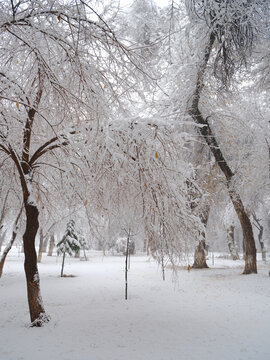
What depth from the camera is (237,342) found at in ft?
15.1

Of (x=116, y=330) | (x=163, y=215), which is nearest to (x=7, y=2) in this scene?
(x=163, y=215)

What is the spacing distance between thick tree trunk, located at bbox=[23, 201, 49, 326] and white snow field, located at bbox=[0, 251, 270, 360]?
241 millimetres

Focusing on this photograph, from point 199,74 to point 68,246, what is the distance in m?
11.4

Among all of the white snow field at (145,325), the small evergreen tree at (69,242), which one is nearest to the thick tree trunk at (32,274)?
the white snow field at (145,325)

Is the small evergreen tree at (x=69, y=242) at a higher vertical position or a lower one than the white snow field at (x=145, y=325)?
higher

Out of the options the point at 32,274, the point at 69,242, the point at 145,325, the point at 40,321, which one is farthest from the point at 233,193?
the point at 69,242

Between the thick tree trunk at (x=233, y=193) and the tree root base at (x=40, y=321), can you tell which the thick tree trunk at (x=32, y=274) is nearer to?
the tree root base at (x=40, y=321)

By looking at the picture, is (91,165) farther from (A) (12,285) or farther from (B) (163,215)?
(A) (12,285)

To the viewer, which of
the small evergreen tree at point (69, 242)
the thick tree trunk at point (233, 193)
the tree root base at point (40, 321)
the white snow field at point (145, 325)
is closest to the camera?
the white snow field at point (145, 325)

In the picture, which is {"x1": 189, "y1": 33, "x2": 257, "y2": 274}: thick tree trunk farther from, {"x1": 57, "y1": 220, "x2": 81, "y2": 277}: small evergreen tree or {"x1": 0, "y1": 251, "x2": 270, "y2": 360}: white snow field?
{"x1": 57, "y1": 220, "x2": 81, "y2": 277}: small evergreen tree

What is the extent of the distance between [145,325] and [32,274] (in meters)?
2.56

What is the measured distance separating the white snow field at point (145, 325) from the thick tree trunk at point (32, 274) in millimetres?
241

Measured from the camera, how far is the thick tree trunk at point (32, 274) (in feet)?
16.8

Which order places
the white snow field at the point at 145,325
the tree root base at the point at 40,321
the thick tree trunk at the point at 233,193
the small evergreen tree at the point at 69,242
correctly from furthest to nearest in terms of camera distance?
1. the small evergreen tree at the point at 69,242
2. the thick tree trunk at the point at 233,193
3. the tree root base at the point at 40,321
4. the white snow field at the point at 145,325
